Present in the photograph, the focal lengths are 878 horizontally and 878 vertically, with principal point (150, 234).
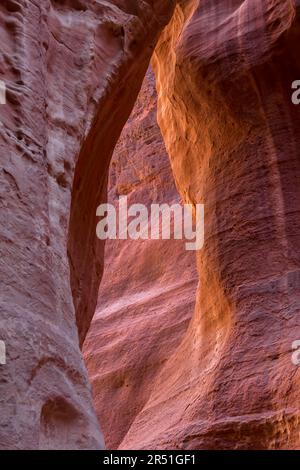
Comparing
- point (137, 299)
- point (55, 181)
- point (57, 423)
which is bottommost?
point (57, 423)

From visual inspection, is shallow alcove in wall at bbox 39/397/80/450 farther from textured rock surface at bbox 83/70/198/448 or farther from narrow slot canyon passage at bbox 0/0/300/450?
textured rock surface at bbox 83/70/198/448

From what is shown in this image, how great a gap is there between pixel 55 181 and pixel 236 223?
418 centimetres

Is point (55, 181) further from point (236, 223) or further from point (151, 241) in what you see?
point (151, 241)

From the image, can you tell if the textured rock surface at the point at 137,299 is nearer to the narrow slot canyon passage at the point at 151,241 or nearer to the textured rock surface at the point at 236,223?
the narrow slot canyon passage at the point at 151,241

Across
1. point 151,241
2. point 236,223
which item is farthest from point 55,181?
point 151,241

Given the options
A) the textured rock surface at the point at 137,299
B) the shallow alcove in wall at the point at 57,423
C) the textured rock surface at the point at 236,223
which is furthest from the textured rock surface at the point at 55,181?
the textured rock surface at the point at 137,299

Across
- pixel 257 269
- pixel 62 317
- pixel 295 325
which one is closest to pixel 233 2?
pixel 257 269

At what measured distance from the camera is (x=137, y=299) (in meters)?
11.5

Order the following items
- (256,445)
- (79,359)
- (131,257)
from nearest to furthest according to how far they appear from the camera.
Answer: (79,359) → (256,445) → (131,257)

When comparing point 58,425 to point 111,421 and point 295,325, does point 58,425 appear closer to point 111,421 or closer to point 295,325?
point 295,325

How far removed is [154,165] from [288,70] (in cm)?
457

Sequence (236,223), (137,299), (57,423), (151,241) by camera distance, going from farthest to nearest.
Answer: (151,241) < (137,299) < (236,223) < (57,423)

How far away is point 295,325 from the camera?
7641 mm

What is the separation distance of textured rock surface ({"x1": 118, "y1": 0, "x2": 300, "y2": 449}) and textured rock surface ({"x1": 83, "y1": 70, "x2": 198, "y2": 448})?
63cm
